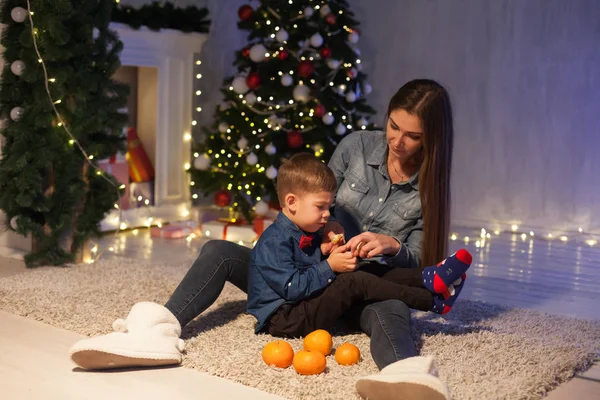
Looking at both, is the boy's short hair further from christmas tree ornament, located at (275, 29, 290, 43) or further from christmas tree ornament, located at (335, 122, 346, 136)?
christmas tree ornament, located at (275, 29, 290, 43)

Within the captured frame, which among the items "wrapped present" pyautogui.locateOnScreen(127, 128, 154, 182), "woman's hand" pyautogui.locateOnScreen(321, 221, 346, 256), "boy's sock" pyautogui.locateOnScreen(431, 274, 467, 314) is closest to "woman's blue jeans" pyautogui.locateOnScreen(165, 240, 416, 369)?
"boy's sock" pyautogui.locateOnScreen(431, 274, 467, 314)

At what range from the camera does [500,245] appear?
197 inches

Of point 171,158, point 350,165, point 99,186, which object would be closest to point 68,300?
point 99,186

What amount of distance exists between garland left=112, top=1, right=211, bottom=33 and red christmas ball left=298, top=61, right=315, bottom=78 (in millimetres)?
852

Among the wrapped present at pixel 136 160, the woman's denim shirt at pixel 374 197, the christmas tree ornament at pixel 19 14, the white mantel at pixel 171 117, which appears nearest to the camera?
the woman's denim shirt at pixel 374 197

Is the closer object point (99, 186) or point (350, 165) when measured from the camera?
point (350, 165)

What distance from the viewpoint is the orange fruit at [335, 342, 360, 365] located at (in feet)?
8.41

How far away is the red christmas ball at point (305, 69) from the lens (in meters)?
4.76

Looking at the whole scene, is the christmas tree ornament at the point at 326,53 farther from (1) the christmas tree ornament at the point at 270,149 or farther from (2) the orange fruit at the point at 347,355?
(2) the orange fruit at the point at 347,355

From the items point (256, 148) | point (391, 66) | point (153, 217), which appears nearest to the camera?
point (256, 148)

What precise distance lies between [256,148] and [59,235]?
53.0 inches

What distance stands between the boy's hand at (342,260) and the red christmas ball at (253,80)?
7.76 feet

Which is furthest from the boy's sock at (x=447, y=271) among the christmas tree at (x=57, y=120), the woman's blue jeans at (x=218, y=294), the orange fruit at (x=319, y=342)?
the christmas tree at (x=57, y=120)

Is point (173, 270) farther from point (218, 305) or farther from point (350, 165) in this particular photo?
point (350, 165)
